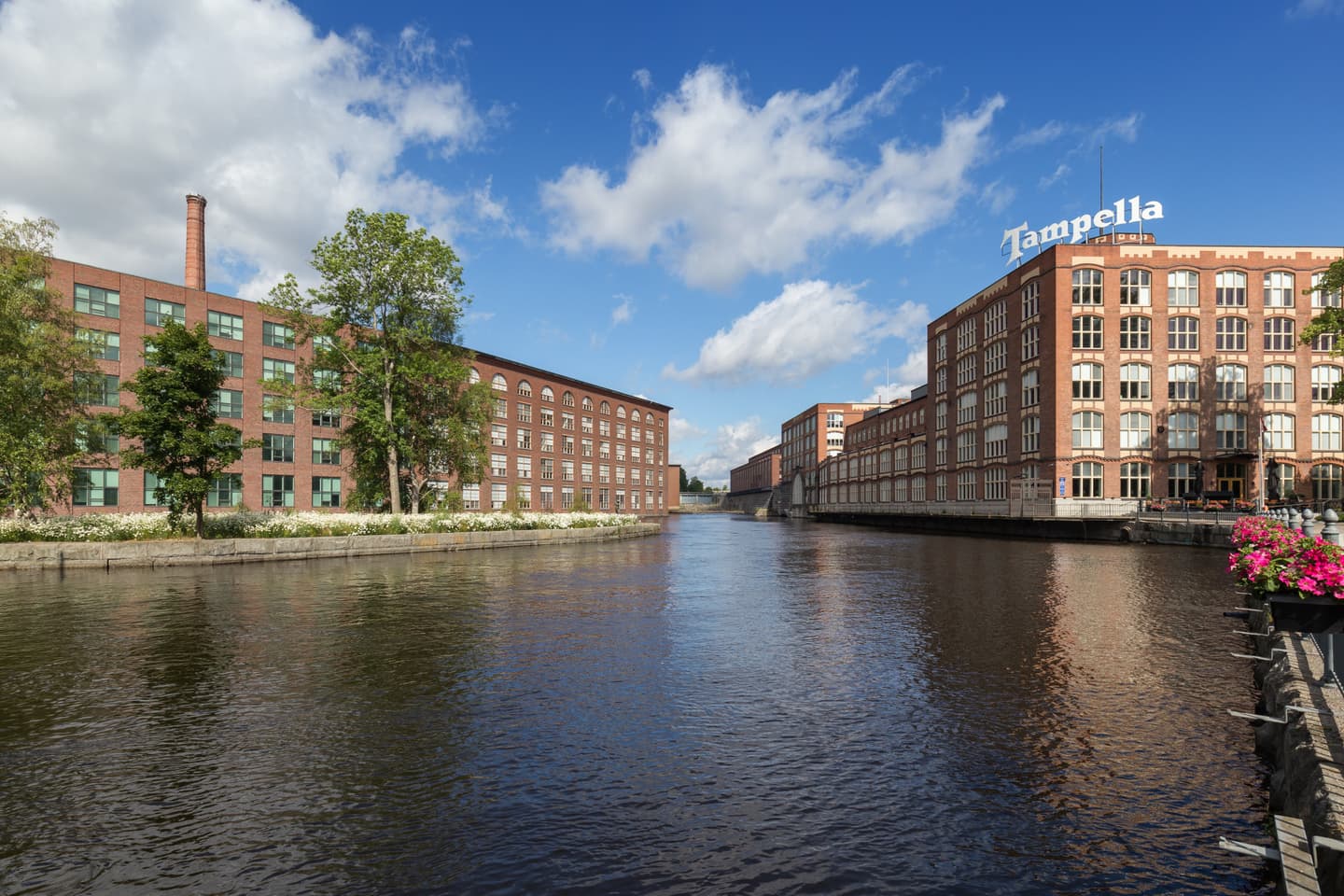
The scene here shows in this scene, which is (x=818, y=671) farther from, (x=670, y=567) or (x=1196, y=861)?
(x=670, y=567)

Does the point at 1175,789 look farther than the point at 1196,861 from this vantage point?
Yes

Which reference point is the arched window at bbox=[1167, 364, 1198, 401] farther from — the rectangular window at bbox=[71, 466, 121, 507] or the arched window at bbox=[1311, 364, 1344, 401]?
the rectangular window at bbox=[71, 466, 121, 507]

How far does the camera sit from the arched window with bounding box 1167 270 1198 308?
5894 cm

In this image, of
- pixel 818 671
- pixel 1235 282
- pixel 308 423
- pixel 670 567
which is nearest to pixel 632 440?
pixel 308 423

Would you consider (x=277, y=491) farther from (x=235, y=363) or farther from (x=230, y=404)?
(x=235, y=363)

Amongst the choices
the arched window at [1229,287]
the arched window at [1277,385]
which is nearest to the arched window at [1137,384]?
the arched window at [1229,287]

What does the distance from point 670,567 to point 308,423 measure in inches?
1794

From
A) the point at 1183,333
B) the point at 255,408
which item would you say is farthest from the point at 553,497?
the point at 1183,333

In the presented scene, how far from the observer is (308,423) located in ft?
205

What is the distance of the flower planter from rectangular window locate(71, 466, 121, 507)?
204ft

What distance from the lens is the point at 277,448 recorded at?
6059 centimetres

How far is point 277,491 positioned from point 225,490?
162 inches

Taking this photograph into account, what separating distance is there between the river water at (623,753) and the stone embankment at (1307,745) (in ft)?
1.25

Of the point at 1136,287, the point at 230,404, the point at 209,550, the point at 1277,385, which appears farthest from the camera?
the point at 1136,287
